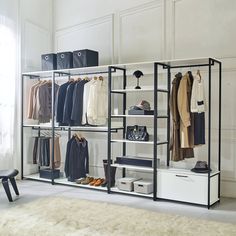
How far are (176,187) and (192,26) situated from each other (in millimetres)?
2291

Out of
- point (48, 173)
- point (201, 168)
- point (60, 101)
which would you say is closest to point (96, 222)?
point (201, 168)

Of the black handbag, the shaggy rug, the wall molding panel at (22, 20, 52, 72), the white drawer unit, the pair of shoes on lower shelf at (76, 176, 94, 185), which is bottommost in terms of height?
the shaggy rug

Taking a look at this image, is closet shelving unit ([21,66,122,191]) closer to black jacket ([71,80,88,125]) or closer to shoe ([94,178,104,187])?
shoe ([94,178,104,187])

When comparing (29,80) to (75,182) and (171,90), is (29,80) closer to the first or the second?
(75,182)

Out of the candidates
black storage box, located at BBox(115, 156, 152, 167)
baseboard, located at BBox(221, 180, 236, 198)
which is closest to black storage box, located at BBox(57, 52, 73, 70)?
black storage box, located at BBox(115, 156, 152, 167)

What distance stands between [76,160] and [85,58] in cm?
160

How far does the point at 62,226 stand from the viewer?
348 centimetres

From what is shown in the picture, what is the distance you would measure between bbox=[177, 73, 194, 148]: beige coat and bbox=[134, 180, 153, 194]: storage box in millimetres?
748

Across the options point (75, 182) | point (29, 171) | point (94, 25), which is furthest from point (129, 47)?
point (29, 171)

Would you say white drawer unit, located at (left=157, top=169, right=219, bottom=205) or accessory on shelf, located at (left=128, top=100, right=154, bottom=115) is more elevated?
accessory on shelf, located at (left=128, top=100, right=154, bottom=115)

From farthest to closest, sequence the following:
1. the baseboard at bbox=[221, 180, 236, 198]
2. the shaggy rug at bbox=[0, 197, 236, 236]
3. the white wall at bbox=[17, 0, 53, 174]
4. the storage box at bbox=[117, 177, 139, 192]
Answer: the white wall at bbox=[17, 0, 53, 174] < the storage box at bbox=[117, 177, 139, 192] < the baseboard at bbox=[221, 180, 236, 198] < the shaggy rug at bbox=[0, 197, 236, 236]

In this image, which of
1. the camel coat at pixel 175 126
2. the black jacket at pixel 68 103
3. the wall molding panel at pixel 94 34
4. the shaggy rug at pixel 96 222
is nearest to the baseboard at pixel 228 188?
the camel coat at pixel 175 126

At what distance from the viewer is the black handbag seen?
190 inches

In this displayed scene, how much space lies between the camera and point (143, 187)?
4781 mm
